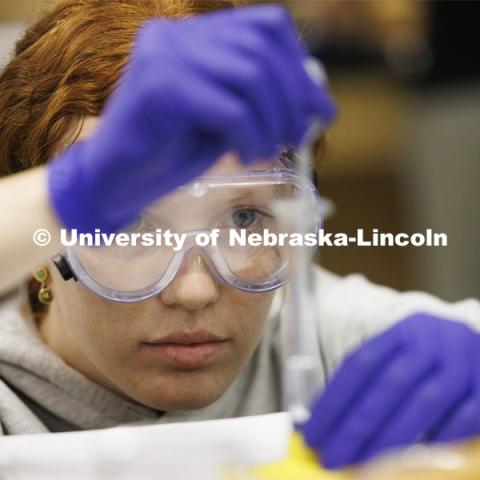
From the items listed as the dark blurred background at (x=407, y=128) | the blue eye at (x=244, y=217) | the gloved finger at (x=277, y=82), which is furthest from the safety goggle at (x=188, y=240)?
the dark blurred background at (x=407, y=128)

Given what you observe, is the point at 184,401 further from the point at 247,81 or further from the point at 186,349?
the point at 247,81

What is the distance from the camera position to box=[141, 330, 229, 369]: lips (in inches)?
46.0

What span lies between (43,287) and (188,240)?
33 cm

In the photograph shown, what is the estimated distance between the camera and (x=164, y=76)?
80 centimetres

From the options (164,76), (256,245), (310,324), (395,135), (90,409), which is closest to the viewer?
(164,76)

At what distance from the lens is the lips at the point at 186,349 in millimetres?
1168

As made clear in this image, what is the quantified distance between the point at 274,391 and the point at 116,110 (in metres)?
0.67

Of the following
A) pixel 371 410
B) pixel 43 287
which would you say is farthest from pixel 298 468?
pixel 43 287

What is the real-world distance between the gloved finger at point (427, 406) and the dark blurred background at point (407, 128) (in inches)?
78.5

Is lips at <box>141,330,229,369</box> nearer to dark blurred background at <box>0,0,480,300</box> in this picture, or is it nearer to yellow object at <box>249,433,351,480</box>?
yellow object at <box>249,433,351,480</box>

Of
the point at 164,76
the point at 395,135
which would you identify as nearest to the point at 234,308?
the point at 164,76

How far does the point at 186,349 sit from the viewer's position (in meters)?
1.18

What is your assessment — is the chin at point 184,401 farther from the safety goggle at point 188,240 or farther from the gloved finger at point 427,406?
the gloved finger at point 427,406

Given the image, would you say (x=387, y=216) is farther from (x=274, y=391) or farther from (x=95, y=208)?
(x=95, y=208)
